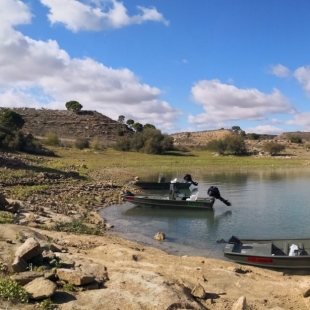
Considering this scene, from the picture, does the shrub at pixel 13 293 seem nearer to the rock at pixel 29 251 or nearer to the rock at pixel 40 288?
the rock at pixel 40 288

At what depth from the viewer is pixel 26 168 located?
33.5 m

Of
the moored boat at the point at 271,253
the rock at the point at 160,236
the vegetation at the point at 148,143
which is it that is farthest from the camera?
the vegetation at the point at 148,143

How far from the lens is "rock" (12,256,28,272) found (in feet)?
26.2

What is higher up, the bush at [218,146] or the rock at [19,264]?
the bush at [218,146]

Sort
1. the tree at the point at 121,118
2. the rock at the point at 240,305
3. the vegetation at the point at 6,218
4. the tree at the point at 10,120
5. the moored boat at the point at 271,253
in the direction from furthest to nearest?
the tree at the point at 121,118 → the tree at the point at 10,120 → the vegetation at the point at 6,218 → the moored boat at the point at 271,253 → the rock at the point at 240,305

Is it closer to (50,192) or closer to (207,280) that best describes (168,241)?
(207,280)

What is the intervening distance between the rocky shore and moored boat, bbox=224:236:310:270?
0.40m

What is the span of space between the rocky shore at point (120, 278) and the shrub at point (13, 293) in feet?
0.28

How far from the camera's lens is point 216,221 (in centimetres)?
2155

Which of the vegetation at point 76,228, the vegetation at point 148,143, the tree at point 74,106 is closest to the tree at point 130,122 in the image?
the tree at point 74,106

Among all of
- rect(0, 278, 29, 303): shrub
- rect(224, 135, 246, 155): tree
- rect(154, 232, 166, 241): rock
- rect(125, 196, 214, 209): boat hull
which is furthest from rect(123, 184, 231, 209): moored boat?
rect(224, 135, 246, 155): tree

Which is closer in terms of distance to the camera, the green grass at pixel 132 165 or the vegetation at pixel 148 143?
the green grass at pixel 132 165

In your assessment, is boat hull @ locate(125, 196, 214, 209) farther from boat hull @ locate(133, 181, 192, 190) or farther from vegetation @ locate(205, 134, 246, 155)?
vegetation @ locate(205, 134, 246, 155)

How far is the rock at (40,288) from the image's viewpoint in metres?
7.02
